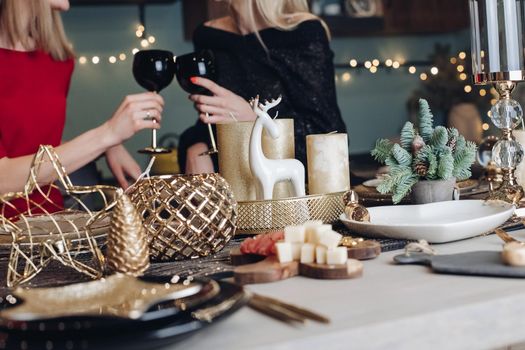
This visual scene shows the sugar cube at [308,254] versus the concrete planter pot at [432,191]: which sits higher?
the concrete planter pot at [432,191]

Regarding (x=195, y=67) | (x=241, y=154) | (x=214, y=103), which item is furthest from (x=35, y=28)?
(x=241, y=154)

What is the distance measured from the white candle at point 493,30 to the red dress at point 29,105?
53.9 inches

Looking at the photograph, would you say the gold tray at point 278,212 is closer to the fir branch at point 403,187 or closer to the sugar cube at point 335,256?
the fir branch at point 403,187

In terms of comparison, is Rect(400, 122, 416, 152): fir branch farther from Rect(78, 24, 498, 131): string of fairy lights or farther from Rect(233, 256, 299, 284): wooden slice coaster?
Rect(78, 24, 498, 131): string of fairy lights

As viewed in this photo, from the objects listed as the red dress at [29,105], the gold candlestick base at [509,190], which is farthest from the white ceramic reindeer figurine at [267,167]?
the red dress at [29,105]

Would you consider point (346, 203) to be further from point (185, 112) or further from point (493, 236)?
point (185, 112)

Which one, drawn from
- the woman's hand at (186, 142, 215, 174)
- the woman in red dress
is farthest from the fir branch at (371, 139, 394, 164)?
the woman in red dress

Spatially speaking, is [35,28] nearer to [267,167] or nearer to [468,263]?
[267,167]

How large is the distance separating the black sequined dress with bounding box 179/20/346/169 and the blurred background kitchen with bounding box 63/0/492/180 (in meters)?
1.55

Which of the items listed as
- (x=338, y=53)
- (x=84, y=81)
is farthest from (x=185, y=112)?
(x=338, y=53)

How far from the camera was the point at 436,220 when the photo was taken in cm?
122

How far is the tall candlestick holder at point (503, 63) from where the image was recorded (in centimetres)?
132

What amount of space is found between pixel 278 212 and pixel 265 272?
0.99 feet

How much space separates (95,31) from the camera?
175 inches
